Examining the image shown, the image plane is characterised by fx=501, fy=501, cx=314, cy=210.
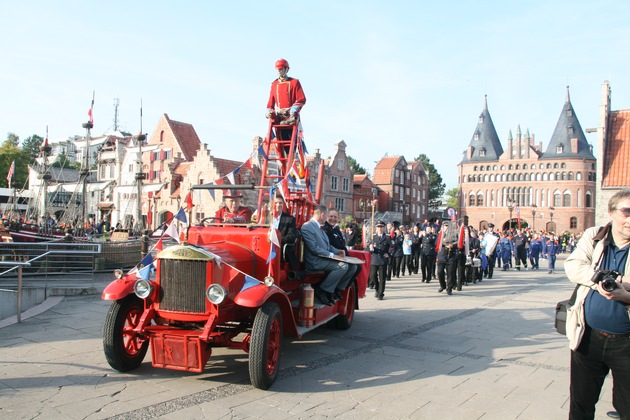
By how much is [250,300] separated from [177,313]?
847 millimetres

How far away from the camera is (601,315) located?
3463 millimetres

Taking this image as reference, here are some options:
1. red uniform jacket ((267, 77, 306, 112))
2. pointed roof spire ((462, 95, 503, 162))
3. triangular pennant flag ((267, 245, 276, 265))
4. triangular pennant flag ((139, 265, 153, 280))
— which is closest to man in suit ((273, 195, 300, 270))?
triangular pennant flag ((267, 245, 276, 265))

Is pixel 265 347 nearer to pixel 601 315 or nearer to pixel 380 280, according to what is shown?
pixel 601 315

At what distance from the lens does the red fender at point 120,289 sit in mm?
5512

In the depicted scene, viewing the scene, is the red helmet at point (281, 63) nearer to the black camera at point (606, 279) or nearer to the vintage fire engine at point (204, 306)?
the vintage fire engine at point (204, 306)

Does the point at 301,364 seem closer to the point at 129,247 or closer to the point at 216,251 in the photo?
the point at 216,251

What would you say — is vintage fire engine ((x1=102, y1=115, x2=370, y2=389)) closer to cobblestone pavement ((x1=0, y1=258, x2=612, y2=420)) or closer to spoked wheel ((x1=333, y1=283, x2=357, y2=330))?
cobblestone pavement ((x1=0, y1=258, x2=612, y2=420))

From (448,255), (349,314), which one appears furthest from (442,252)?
(349,314)

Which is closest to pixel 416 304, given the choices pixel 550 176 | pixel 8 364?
pixel 8 364

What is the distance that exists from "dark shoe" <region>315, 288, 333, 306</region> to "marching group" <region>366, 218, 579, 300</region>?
4.87 m

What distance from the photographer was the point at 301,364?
633 cm

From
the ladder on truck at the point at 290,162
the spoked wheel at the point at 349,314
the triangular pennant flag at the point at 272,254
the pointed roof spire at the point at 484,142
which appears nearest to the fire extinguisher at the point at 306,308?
the triangular pennant flag at the point at 272,254

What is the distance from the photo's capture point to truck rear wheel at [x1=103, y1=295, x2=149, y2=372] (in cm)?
544

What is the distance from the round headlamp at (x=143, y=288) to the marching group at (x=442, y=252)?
7523 millimetres
